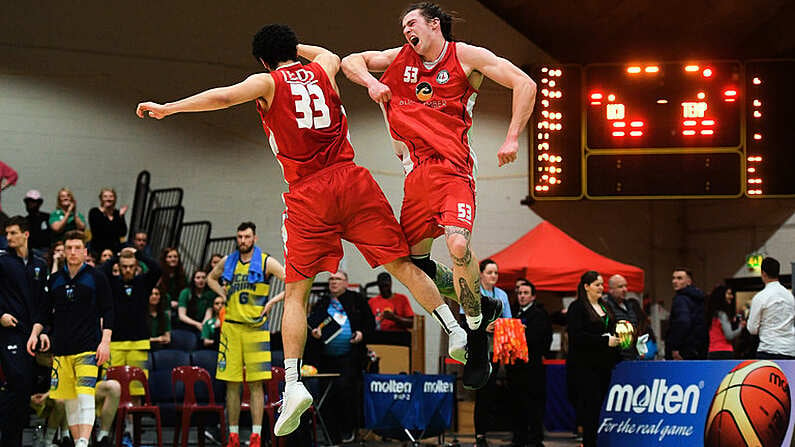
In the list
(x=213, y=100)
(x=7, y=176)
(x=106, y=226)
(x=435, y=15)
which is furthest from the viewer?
(x=7, y=176)

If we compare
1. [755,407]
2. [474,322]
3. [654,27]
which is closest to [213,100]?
[474,322]

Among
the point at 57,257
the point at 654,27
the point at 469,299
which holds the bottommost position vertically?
the point at 469,299

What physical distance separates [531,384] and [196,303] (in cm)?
438

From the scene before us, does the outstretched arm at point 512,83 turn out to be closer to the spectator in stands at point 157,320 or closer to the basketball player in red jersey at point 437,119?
the basketball player in red jersey at point 437,119

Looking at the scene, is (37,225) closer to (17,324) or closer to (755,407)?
(17,324)

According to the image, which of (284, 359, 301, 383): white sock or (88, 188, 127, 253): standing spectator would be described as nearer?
(284, 359, 301, 383): white sock

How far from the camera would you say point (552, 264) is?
45.2 feet

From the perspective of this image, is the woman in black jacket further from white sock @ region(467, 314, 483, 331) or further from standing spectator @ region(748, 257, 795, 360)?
white sock @ region(467, 314, 483, 331)

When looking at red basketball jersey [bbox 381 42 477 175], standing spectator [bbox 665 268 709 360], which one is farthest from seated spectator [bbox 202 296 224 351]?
red basketball jersey [bbox 381 42 477 175]

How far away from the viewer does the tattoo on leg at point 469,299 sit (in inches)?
208

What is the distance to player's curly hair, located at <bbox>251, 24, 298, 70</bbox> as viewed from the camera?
5.28 meters

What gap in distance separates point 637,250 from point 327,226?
13214 mm

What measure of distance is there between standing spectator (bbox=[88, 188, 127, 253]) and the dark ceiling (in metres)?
7.62

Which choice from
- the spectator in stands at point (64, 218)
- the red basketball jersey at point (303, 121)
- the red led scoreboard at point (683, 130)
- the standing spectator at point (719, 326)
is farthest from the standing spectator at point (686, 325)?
the spectator in stands at point (64, 218)
